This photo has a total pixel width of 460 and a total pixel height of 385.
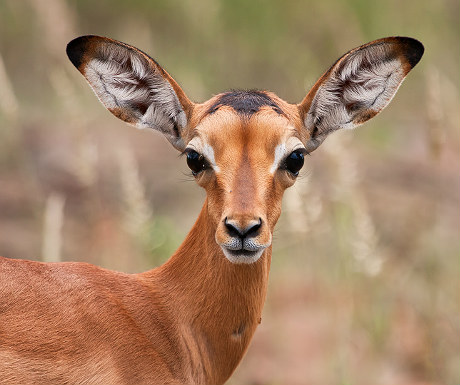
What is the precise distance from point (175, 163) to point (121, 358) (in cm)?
757

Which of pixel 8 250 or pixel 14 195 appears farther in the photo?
pixel 14 195

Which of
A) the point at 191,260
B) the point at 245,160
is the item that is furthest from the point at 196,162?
the point at 191,260

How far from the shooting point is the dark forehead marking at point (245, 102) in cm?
516

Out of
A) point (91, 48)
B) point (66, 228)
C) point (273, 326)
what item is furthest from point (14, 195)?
point (91, 48)

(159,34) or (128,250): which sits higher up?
(159,34)

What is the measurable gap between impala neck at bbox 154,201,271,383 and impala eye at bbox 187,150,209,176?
0.30 metres

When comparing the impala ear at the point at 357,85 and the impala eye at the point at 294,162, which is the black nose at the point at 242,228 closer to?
the impala eye at the point at 294,162

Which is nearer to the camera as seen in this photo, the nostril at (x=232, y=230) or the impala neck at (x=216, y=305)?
the nostril at (x=232, y=230)

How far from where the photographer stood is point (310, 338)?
9242 mm

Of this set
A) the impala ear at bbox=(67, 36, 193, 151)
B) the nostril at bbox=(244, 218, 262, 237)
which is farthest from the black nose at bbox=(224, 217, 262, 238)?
the impala ear at bbox=(67, 36, 193, 151)

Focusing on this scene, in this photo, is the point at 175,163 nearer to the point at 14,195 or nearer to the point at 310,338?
the point at 14,195

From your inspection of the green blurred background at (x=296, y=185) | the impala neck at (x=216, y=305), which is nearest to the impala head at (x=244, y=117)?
the impala neck at (x=216, y=305)

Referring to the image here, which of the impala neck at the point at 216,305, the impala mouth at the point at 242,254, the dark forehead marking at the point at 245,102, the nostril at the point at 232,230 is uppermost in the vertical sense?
the dark forehead marking at the point at 245,102

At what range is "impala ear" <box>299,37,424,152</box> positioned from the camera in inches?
215
